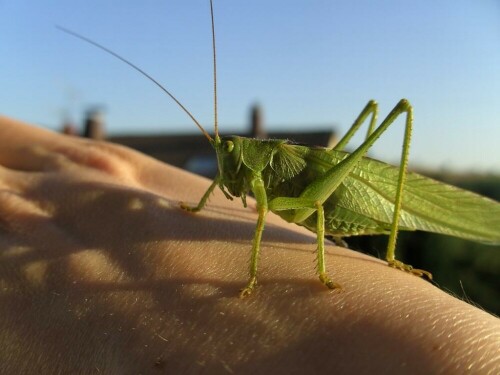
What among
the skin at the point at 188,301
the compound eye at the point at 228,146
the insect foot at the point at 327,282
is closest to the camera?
the skin at the point at 188,301

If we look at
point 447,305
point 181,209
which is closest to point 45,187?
point 181,209

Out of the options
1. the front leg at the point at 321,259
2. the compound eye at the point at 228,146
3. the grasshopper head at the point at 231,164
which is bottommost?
the front leg at the point at 321,259

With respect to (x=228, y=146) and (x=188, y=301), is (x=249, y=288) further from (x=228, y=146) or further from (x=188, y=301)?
(x=228, y=146)

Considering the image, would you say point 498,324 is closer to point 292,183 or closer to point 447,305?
point 447,305

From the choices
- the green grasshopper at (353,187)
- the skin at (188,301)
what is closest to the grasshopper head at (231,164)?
the green grasshopper at (353,187)

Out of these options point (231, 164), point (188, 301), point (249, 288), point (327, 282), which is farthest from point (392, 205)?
point (188, 301)

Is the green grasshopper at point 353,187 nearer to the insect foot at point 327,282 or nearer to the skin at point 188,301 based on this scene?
the skin at point 188,301
